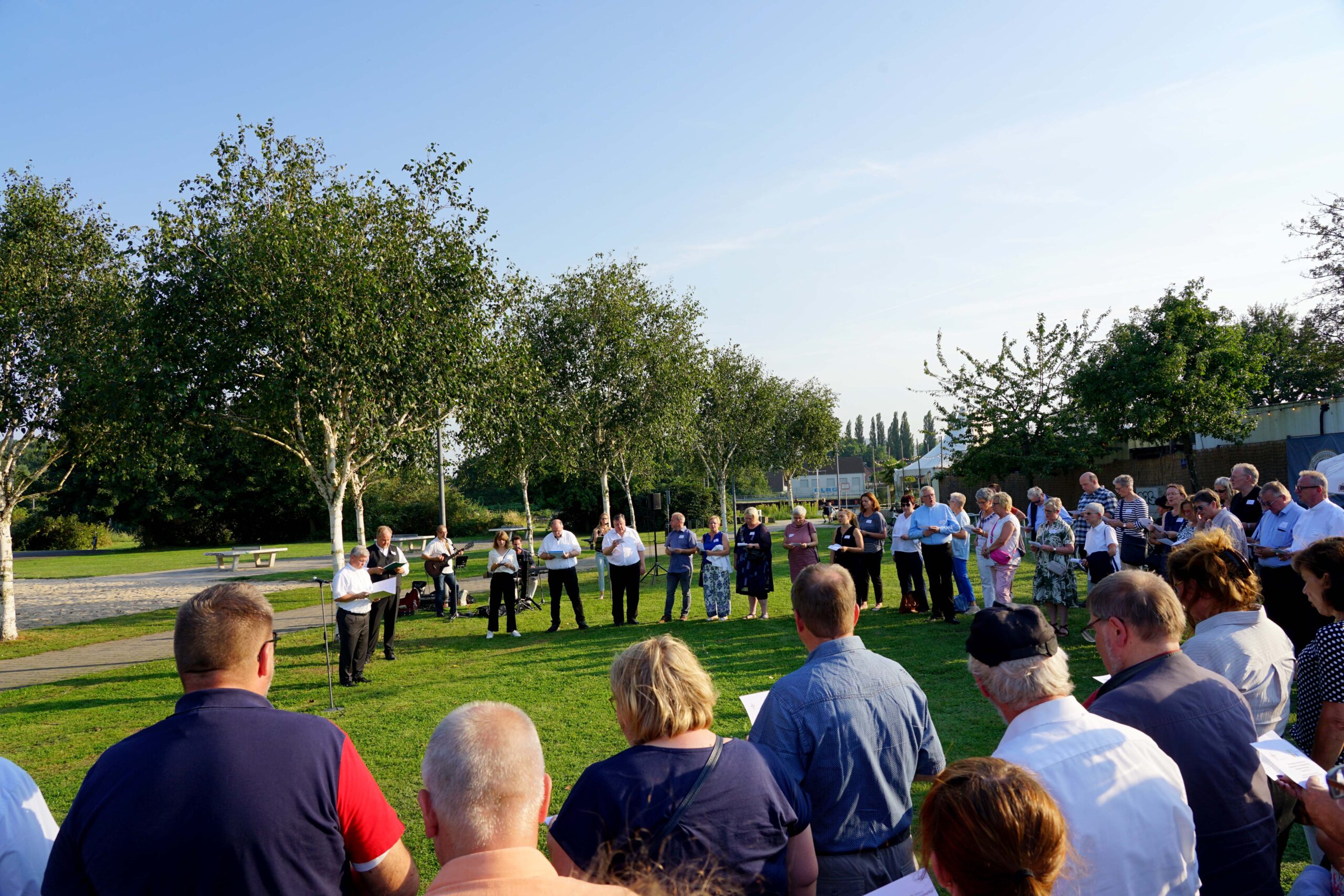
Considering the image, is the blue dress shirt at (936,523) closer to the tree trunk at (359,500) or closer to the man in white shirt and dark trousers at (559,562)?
the man in white shirt and dark trousers at (559,562)

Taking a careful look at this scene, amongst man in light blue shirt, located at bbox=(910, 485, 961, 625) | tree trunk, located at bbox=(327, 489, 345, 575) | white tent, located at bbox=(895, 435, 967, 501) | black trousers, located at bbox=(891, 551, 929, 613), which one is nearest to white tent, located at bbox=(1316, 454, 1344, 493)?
man in light blue shirt, located at bbox=(910, 485, 961, 625)

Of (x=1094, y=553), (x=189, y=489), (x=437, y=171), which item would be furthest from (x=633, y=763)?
(x=189, y=489)

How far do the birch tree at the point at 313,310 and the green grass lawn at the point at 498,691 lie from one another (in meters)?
3.73

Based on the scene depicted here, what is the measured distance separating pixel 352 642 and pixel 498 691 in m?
2.01

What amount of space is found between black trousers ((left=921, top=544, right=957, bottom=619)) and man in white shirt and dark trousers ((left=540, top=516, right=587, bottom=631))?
5.17 meters

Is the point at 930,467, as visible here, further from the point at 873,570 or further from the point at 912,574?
the point at 912,574

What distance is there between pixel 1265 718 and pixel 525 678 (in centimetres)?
758

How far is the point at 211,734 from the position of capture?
2.04 metres

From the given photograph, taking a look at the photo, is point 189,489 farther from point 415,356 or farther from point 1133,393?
point 1133,393

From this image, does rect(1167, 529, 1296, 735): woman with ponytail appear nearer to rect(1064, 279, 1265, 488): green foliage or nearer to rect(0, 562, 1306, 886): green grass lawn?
rect(0, 562, 1306, 886): green grass lawn

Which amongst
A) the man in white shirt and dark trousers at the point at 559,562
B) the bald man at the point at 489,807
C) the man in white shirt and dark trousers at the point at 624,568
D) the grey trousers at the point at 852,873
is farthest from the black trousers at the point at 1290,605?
the man in white shirt and dark trousers at the point at 559,562

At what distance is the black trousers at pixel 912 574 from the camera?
12211mm

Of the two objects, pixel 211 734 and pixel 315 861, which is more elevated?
pixel 211 734

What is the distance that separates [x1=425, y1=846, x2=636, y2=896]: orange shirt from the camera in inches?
58.5
